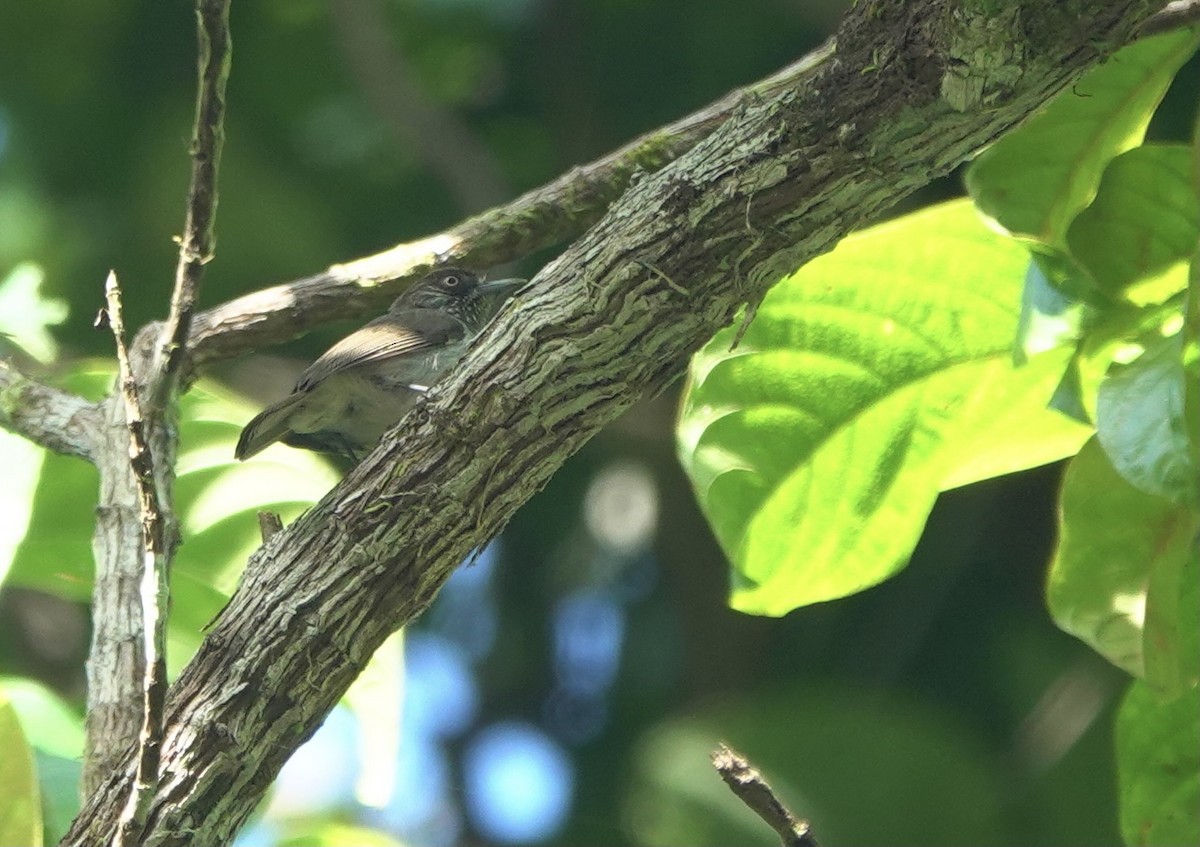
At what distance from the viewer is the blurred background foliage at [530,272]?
7316mm

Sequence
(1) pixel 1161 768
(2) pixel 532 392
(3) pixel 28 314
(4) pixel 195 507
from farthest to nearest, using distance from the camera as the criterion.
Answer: (4) pixel 195 507
(3) pixel 28 314
(1) pixel 1161 768
(2) pixel 532 392

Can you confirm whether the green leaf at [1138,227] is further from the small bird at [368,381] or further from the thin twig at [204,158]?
the small bird at [368,381]

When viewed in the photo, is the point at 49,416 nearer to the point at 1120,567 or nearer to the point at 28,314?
the point at 28,314

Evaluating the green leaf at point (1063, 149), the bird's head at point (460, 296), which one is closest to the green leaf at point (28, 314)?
the bird's head at point (460, 296)

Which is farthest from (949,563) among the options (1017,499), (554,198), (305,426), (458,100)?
(554,198)

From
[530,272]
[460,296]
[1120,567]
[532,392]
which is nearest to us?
[532,392]

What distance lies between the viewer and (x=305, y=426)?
451 centimetres

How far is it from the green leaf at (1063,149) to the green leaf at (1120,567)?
1.50ft

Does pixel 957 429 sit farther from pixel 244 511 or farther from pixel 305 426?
pixel 305 426

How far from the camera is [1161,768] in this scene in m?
2.88

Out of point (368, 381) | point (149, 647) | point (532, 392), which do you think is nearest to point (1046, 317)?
point (532, 392)

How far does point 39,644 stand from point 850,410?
6.01 metres

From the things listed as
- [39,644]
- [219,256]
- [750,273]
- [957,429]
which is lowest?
[957,429]

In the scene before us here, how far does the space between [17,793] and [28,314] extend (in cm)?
120
